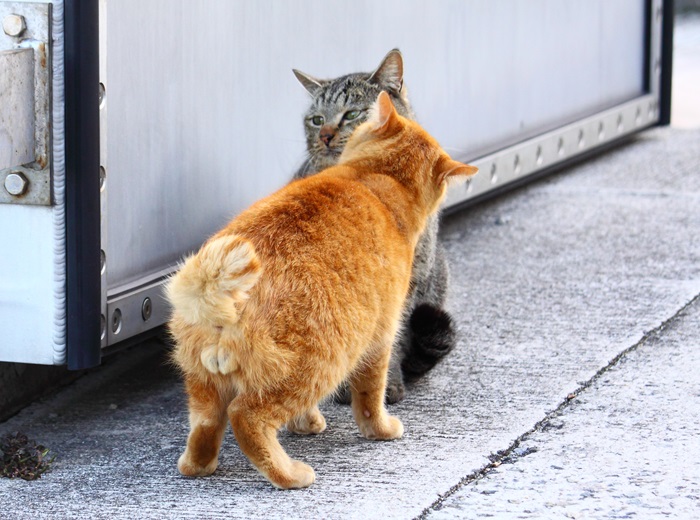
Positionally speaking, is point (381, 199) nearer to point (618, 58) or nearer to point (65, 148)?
point (65, 148)

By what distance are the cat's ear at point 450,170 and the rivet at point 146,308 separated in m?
0.94

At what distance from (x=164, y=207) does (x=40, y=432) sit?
772mm

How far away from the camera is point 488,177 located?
5277 millimetres

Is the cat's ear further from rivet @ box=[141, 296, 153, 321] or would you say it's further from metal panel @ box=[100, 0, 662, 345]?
rivet @ box=[141, 296, 153, 321]

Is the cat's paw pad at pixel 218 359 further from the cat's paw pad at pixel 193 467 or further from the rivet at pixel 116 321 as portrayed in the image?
the rivet at pixel 116 321

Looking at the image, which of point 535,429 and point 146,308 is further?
point 146,308

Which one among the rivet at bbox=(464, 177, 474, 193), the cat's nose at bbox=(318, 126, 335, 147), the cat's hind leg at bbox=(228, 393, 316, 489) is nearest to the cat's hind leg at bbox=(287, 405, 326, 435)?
the cat's hind leg at bbox=(228, 393, 316, 489)

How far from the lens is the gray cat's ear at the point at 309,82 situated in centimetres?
384

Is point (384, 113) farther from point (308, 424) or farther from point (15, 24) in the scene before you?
point (15, 24)

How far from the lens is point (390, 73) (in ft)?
12.6

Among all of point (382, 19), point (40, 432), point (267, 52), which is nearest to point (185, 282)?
point (40, 432)

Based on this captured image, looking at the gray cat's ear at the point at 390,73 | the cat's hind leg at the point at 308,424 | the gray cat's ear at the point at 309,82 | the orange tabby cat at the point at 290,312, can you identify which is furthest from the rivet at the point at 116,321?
the gray cat's ear at the point at 390,73

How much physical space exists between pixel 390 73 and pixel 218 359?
1.66 metres

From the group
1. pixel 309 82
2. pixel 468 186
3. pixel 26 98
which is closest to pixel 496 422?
pixel 309 82
